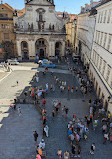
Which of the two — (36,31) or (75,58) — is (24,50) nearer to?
(36,31)

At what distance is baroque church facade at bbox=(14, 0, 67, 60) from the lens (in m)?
39.5

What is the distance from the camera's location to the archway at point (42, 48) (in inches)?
1748

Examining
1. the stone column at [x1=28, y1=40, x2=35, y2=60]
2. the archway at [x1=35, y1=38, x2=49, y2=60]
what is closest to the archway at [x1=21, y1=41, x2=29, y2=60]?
the stone column at [x1=28, y1=40, x2=35, y2=60]

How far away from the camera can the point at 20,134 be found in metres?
14.5

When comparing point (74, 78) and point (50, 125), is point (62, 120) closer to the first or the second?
point (50, 125)

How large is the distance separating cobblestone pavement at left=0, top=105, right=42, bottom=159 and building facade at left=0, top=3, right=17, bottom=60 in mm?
29904

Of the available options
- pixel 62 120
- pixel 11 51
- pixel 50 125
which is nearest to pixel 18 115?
pixel 50 125

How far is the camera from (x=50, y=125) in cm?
1588

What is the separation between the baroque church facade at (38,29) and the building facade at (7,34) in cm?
198

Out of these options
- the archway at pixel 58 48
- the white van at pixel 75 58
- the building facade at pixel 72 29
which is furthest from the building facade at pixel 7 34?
the building facade at pixel 72 29

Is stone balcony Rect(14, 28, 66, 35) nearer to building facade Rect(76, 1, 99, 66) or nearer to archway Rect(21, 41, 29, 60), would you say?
archway Rect(21, 41, 29, 60)

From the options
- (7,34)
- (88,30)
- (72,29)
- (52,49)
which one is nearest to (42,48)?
(52,49)

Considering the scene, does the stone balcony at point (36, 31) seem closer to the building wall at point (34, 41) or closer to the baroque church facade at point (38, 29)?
the baroque church facade at point (38, 29)

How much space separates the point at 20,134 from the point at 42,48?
34517mm
